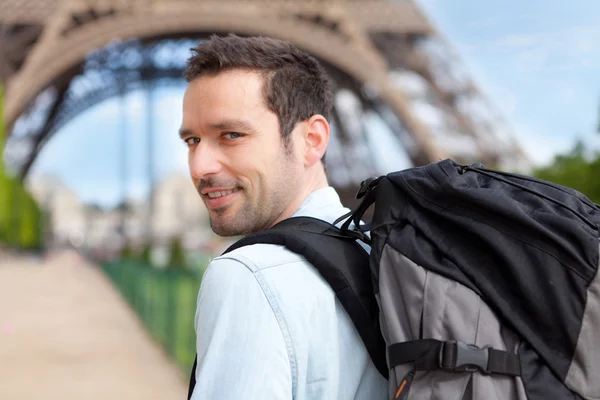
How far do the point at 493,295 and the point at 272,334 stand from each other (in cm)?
32

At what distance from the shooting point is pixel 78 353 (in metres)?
7.48

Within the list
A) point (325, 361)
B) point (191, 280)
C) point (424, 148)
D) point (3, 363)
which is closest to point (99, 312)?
point (3, 363)

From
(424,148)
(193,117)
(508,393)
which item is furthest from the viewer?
(424,148)

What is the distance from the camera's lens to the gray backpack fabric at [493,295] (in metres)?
1.00

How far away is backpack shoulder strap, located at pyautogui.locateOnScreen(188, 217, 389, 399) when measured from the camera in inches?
44.9

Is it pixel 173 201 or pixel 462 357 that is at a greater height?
pixel 173 201

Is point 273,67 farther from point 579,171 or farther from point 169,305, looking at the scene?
point 169,305

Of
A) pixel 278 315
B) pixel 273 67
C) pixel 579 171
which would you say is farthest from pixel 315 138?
pixel 579 171

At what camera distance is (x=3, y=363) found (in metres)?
6.89

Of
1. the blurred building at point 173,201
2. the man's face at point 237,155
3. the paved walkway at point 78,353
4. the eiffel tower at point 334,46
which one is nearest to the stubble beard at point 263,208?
the man's face at point 237,155

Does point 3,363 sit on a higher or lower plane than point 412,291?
lower

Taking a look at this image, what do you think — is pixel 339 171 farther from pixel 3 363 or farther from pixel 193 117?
pixel 193 117

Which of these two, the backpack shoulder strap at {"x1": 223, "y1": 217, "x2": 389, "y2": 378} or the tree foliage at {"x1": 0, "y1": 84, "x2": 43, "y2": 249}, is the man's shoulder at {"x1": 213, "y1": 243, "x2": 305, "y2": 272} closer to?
the backpack shoulder strap at {"x1": 223, "y1": 217, "x2": 389, "y2": 378}

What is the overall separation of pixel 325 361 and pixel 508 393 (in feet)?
0.89
